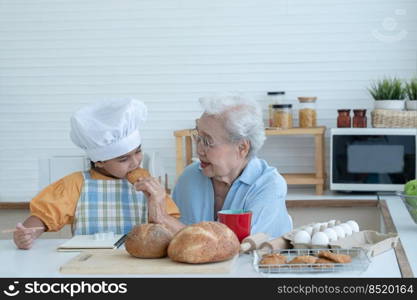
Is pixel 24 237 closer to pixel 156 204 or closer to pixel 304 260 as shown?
pixel 156 204

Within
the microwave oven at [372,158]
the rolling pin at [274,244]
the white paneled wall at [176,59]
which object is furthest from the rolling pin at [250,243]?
the white paneled wall at [176,59]

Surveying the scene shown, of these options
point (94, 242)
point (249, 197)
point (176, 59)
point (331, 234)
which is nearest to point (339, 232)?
point (331, 234)

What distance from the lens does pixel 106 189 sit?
9.58 feet

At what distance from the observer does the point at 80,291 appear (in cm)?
191

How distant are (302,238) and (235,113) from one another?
0.69 metres

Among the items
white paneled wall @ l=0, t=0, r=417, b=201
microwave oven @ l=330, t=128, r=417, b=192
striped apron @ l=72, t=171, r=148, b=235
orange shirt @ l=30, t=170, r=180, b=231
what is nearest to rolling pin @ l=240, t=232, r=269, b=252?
orange shirt @ l=30, t=170, r=180, b=231

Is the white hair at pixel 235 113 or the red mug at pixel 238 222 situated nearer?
the red mug at pixel 238 222

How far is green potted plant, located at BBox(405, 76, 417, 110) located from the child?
210 cm

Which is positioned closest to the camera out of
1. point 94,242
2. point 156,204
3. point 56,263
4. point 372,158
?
point 56,263

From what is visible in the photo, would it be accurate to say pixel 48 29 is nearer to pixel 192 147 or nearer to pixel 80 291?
pixel 192 147

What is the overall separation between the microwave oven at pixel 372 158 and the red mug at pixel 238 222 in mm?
2204

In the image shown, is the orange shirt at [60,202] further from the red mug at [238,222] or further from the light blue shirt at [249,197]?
the red mug at [238,222]

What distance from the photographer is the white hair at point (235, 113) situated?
284 centimetres

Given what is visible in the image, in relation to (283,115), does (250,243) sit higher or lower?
lower
